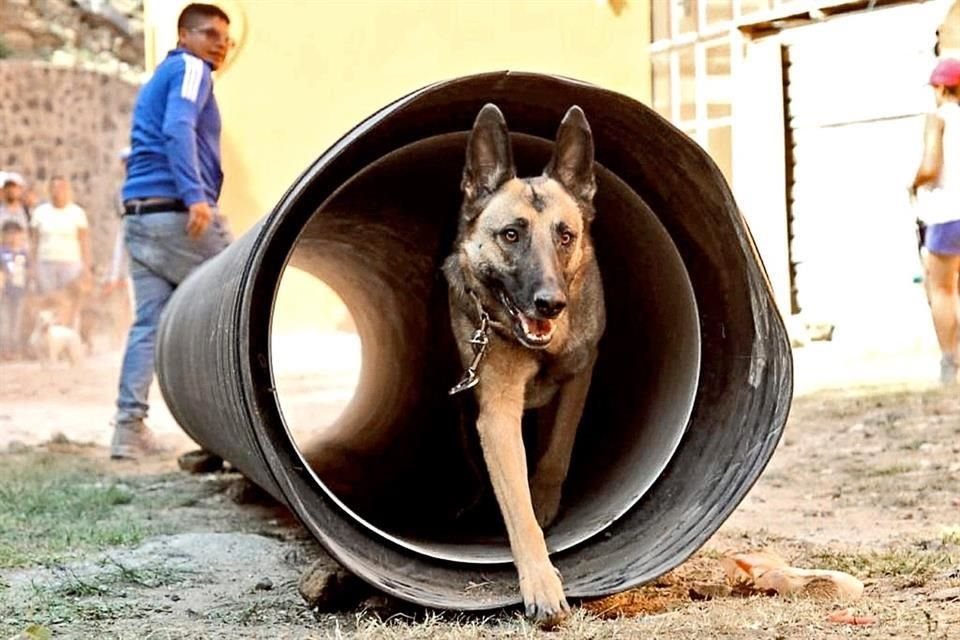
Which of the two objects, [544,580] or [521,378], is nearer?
[544,580]

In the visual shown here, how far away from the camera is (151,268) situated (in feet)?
24.5

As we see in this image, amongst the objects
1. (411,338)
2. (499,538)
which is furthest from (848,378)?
(499,538)

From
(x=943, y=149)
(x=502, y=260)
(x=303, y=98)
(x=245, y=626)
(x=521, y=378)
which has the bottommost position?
(x=245, y=626)

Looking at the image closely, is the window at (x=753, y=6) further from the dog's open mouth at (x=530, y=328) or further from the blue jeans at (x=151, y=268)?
the dog's open mouth at (x=530, y=328)

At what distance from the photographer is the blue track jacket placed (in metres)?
7.12

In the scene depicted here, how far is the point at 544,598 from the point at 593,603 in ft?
1.06

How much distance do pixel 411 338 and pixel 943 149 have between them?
11.0 feet

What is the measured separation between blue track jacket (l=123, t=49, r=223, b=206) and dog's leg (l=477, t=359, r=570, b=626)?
3.49m

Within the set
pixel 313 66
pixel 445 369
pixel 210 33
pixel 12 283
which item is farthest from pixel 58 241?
pixel 445 369

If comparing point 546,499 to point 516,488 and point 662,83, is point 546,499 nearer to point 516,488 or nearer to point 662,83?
point 516,488

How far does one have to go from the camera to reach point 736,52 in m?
10.5

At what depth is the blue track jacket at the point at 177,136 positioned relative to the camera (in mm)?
7125

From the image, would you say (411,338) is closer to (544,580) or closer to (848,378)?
(544,580)

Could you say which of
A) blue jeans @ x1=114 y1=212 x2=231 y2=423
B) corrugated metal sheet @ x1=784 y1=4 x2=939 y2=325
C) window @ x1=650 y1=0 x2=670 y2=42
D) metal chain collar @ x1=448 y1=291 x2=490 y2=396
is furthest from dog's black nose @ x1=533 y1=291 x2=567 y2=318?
window @ x1=650 y1=0 x2=670 y2=42
